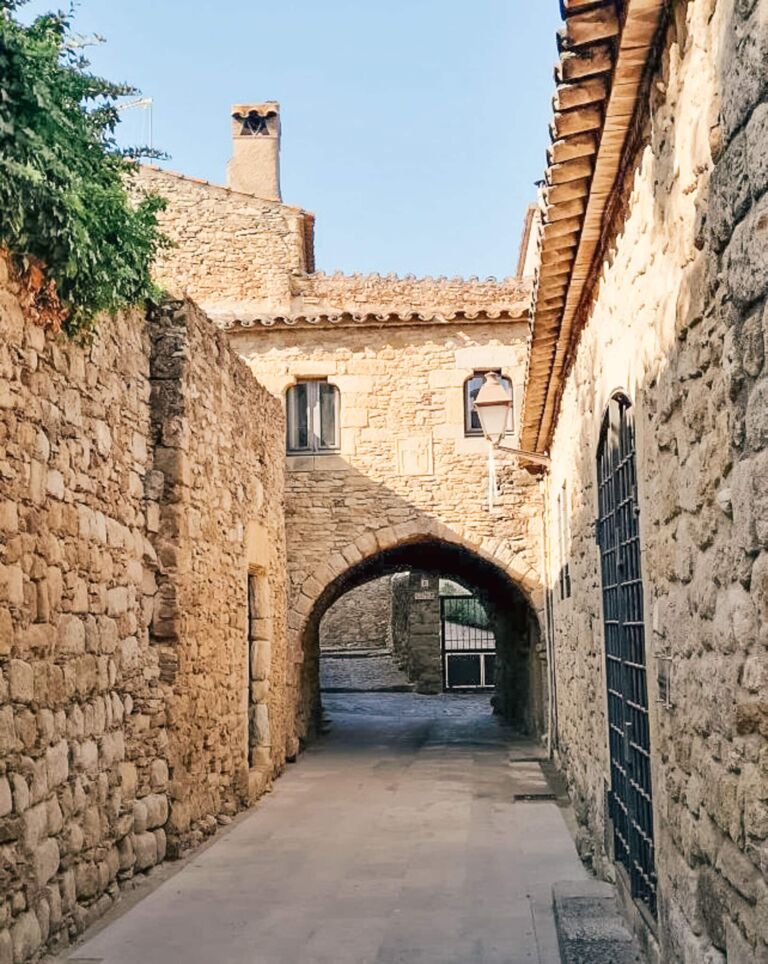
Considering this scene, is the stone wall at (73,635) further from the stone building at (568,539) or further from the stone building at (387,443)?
the stone building at (387,443)

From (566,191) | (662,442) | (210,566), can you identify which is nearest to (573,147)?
(566,191)

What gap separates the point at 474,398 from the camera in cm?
1344

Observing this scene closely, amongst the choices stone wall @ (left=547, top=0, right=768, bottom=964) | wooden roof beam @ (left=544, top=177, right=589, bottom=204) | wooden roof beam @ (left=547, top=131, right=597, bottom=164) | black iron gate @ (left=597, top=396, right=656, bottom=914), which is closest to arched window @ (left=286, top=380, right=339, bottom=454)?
black iron gate @ (left=597, top=396, right=656, bottom=914)

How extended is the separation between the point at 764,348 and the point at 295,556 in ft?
37.1

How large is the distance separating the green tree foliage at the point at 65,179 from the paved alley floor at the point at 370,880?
3244mm

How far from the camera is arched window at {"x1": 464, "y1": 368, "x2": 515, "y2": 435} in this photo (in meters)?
13.4

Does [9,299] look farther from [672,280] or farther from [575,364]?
[575,364]

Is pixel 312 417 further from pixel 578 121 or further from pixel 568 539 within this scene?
pixel 578 121

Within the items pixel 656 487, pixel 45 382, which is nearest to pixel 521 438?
pixel 45 382

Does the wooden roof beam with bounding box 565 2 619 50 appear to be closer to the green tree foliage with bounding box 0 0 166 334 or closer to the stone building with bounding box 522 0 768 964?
the stone building with bounding box 522 0 768 964

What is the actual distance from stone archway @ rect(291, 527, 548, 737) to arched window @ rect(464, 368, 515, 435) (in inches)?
55.2

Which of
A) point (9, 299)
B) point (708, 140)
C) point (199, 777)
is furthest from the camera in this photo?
point (199, 777)

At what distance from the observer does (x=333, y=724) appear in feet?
54.2

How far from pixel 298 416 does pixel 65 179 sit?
8.84 m
